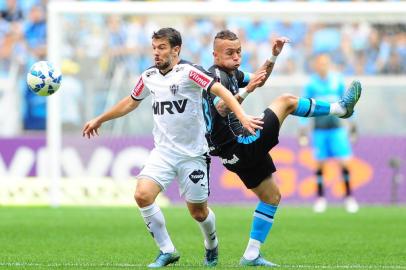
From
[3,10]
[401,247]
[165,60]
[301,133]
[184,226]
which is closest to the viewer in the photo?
[165,60]

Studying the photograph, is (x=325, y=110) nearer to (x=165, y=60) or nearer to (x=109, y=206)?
(x=165, y=60)

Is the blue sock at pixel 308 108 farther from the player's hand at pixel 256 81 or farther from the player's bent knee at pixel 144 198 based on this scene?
the player's bent knee at pixel 144 198

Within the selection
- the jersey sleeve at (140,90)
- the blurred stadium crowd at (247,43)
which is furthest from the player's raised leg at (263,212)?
the blurred stadium crowd at (247,43)

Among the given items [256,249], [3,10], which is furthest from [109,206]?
[256,249]

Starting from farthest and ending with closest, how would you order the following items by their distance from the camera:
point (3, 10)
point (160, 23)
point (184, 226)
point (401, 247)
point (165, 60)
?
point (3, 10), point (160, 23), point (184, 226), point (401, 247), point (165, 60)

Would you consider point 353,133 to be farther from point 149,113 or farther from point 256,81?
point 256,81

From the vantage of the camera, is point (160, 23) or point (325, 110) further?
point (160, 23)

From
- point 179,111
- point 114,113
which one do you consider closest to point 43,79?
point 114,113

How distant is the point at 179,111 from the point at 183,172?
56cm

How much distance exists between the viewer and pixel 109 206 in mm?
19266

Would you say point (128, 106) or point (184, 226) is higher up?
point (128, 106)

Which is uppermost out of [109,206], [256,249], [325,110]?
[325,110]

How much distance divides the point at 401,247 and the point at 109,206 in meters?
8.94

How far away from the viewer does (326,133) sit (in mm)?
18922
